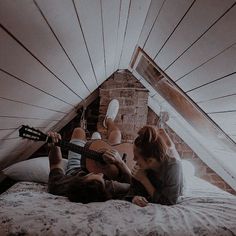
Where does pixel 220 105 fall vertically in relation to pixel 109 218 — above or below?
above

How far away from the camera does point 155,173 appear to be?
4.97ft

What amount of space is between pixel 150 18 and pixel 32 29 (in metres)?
0.65

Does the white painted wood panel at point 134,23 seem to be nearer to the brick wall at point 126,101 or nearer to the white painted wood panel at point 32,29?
the white painted wood panel at point 32,29

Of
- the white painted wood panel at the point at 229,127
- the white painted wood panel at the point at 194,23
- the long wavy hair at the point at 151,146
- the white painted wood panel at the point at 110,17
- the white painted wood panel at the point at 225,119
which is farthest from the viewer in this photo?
the long wavy hair at the point at 151,146

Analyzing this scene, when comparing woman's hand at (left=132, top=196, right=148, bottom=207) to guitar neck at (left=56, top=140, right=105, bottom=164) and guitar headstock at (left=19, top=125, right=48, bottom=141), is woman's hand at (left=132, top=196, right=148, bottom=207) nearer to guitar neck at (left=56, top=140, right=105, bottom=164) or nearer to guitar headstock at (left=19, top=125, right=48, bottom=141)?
guitar neck at (left=56, top=140, right=105, bottom=164)

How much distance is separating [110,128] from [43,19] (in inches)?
81.8

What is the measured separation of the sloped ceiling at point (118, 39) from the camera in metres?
0.69

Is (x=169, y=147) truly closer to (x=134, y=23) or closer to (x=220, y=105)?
(x=220, y=105)

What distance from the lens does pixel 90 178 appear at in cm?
150

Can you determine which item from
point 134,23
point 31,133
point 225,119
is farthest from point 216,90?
point 31,133

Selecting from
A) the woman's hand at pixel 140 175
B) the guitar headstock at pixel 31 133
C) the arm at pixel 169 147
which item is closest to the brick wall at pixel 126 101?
the arm at pixel 169 147

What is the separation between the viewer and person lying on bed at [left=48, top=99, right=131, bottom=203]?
4.73 ft

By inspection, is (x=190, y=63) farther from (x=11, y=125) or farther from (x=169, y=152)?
(x=11, y=125)

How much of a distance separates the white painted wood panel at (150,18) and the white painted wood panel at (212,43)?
20 centimetres
